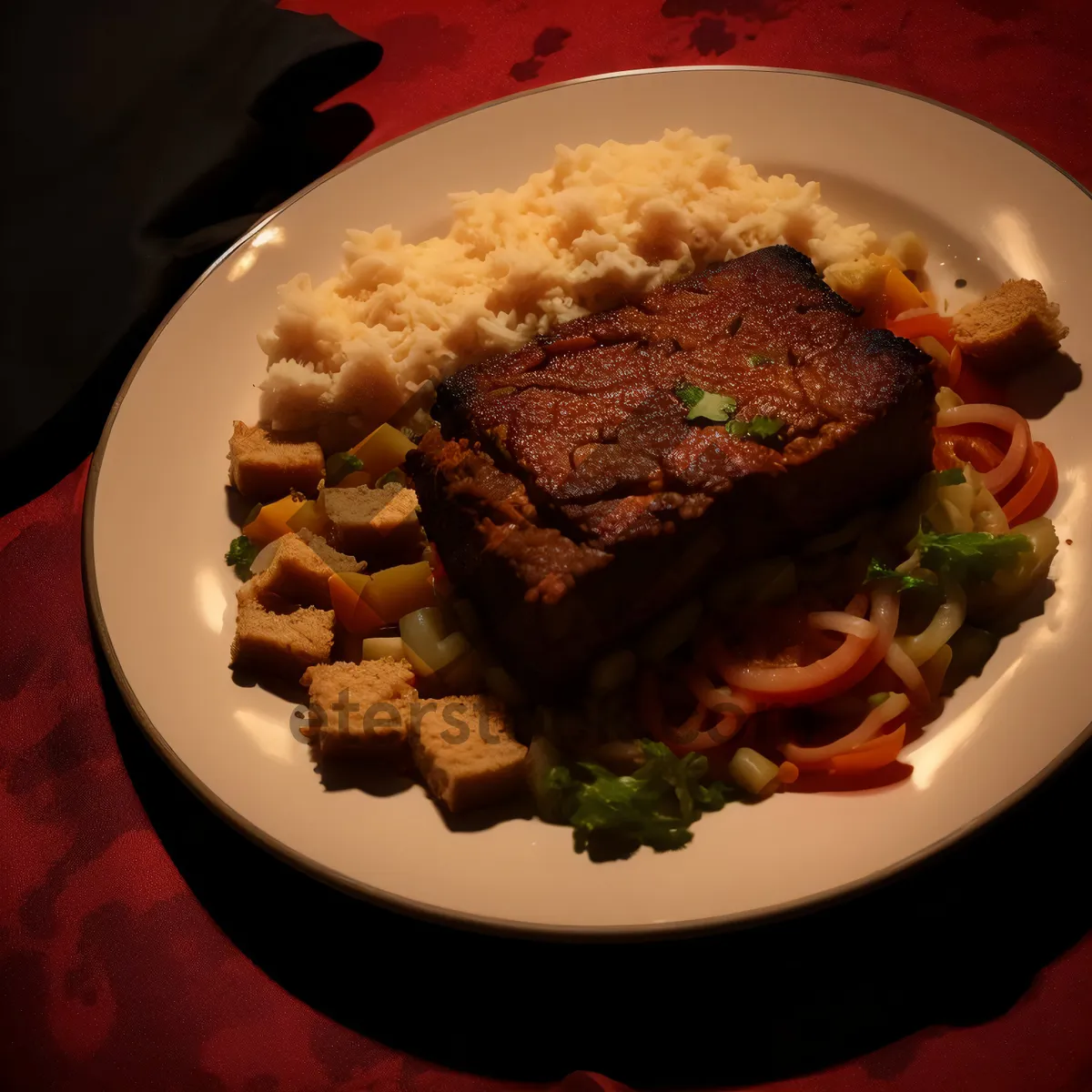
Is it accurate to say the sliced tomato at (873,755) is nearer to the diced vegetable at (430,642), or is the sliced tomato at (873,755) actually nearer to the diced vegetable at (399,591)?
the diced vegetable at (430,642)

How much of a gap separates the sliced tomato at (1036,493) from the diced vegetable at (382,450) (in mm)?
2444

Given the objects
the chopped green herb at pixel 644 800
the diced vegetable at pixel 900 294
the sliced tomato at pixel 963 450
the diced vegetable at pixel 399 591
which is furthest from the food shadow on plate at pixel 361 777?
the diced vegetable at pixel 900 294

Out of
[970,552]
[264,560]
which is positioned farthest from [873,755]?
[264,560]

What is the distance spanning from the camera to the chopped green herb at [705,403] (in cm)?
367

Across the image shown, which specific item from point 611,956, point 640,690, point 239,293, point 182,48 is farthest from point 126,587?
point 182,48

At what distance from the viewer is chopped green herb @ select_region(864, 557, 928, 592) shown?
3.61 m

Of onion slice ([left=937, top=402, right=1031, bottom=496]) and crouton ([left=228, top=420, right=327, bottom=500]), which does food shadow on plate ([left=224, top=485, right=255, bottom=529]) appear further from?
onion slice ([left=937, top=402, right=1031, bottom=496])

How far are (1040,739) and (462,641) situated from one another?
1.98 meters

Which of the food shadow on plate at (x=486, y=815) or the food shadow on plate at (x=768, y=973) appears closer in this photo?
the food shadow on plate at (x=768, y=973)

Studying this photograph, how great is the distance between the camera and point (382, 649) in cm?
388

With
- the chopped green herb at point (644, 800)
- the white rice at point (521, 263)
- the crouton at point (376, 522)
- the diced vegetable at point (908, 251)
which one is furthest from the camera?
the diced vegetable at point (908, 251)

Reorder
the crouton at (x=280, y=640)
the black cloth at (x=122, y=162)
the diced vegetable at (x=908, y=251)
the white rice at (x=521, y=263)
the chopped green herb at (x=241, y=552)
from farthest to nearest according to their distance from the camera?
the black cloth at (x=122, y=162) < the diced vegetable at (x=908, y=251) < the white rice at (x=521, y=263) < the chopped green herb at (x=241, y=552) < the crouton at (x=280, y=640)

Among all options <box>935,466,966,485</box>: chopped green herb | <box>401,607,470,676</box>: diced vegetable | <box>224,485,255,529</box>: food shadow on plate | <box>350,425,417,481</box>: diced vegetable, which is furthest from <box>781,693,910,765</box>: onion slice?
<box>224,485,255,529</box>: food shadow on plate

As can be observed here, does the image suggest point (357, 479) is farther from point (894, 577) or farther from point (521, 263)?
point (894, 577)
